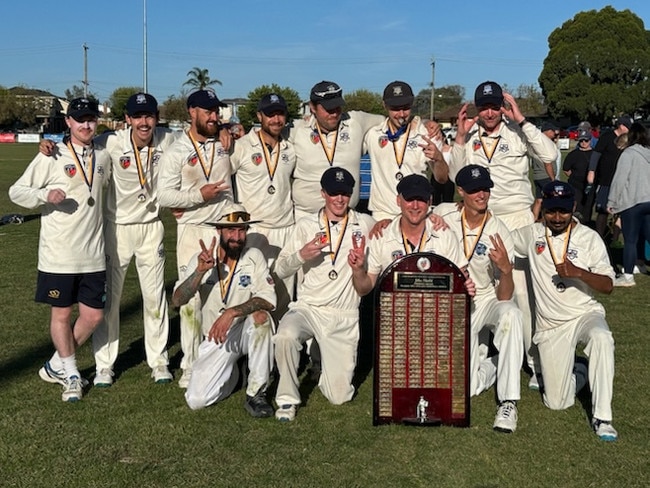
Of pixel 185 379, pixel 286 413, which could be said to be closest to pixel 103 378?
pixel 185 379

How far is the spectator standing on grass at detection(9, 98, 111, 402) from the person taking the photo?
211 inches

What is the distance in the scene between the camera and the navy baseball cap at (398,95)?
597 centimetres

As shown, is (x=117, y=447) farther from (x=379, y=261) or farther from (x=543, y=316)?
(x=543, y=316)

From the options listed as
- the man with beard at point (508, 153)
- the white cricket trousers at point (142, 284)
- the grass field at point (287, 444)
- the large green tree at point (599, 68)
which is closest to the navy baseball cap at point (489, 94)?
the man with beard at point (508, 153)

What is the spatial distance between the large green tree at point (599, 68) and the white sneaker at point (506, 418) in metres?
60.8

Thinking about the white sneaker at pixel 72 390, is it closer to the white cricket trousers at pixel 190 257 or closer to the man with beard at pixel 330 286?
the white cricket trousers at pixel 190 257

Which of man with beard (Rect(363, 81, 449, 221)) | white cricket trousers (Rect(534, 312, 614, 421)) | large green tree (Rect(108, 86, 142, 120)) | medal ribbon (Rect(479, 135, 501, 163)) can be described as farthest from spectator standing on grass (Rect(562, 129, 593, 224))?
large green tree (Rect(108, 86, 142, 120))

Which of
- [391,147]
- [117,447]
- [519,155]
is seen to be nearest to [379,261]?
[391,147]

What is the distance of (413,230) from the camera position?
17.7 feet

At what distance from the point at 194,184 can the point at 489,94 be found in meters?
2.52

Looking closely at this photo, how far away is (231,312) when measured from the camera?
5.23m

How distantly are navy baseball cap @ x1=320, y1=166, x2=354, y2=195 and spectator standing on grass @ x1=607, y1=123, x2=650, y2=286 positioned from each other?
18.2 feet

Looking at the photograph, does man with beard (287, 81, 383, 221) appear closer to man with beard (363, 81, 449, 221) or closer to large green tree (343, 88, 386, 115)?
man with beard (363, 81, 449, 221)

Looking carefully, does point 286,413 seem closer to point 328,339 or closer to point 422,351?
point 328,339
